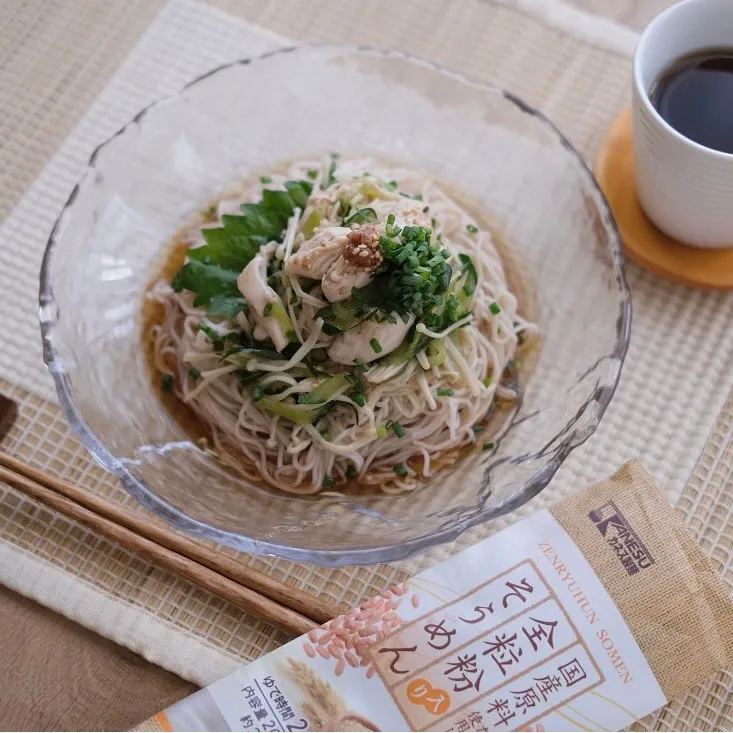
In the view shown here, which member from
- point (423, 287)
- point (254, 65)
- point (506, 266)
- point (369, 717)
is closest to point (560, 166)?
point (506, 266)

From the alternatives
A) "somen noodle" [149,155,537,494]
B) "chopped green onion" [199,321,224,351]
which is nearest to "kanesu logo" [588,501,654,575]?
"somen noodle" [149,155,537,494]

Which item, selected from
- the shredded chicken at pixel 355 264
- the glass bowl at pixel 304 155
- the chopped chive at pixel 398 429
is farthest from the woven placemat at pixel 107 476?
the shredded chicken at pixel 355 264

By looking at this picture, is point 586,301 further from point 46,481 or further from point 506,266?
point 46,481

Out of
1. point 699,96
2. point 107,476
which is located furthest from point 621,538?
point 107,476

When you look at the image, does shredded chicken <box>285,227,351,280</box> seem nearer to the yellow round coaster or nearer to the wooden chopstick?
the wooden chopstick

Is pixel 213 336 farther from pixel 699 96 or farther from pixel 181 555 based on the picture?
pixel 699 96

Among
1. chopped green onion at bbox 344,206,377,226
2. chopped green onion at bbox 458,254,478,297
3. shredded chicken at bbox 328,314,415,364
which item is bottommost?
shredded chicken at bbox 328,314,415,364

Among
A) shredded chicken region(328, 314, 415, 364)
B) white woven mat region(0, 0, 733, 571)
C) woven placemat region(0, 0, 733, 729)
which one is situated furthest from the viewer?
white woven mat region(0, 0, 733, 571)

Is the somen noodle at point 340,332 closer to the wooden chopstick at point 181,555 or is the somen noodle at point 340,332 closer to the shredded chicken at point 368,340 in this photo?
the shredded chicken at point 368,340
